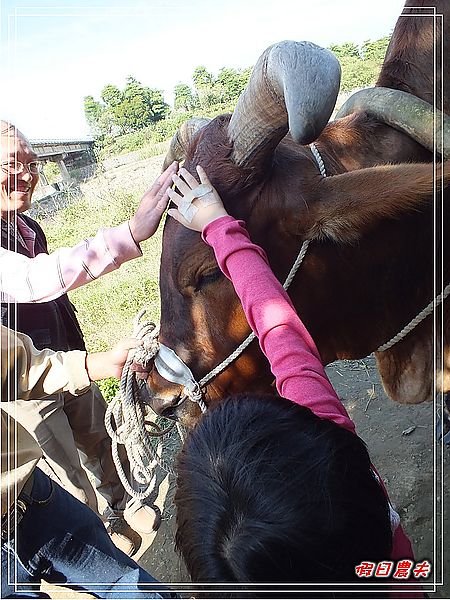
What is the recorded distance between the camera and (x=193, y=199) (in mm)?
2066

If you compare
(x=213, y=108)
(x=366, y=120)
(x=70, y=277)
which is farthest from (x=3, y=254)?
(x=213, y=108)

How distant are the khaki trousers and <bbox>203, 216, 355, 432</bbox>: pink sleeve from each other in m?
1.45

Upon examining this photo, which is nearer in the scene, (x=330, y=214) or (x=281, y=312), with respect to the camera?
(x=281, y=312)

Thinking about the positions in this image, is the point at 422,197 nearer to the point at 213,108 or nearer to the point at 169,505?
the point at 169,505

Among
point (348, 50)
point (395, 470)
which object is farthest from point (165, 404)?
point (348, 50)

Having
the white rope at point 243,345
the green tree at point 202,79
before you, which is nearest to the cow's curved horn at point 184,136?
the white rope at point 243,345

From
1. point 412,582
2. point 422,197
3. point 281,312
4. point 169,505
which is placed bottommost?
point 169,505

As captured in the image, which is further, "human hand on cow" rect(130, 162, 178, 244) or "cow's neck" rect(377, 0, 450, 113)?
"cow's neck" rect(377, 0, 450, 113)

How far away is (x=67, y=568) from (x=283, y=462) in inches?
66.6

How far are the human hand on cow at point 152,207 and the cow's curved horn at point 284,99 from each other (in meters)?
0.35

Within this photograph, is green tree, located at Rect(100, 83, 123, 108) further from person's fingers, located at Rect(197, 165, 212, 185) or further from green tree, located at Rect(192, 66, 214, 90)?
person's fingers, located at Rect(197, 165, 212, 185)

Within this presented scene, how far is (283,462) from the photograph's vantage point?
1208 millimetres

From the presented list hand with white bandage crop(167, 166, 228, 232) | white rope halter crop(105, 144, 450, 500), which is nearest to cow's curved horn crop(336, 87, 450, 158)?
white rope halter crop(105, 144, 450, 500)

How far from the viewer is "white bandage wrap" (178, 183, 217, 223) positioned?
206 centimetres
